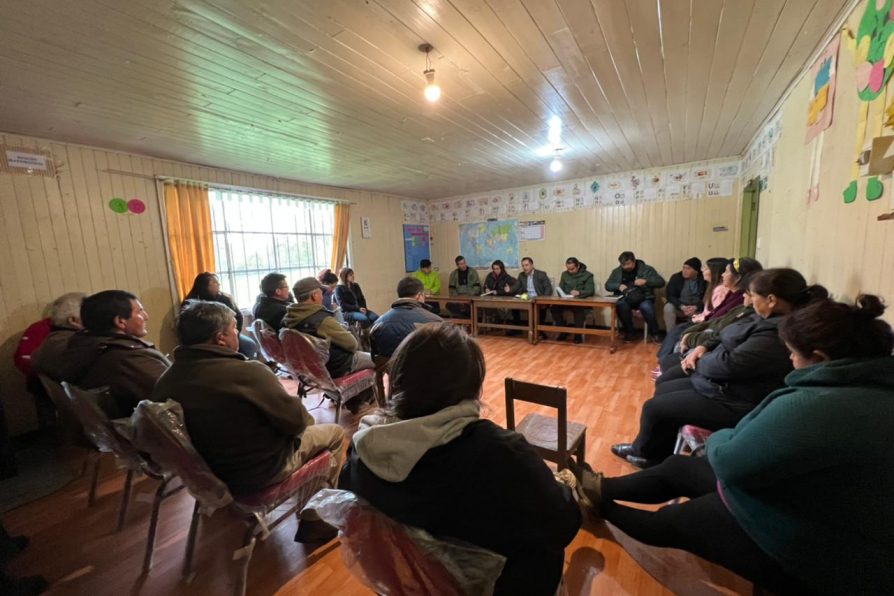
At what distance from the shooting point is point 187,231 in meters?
3.75

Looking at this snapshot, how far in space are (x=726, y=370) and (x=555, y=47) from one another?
180 cm

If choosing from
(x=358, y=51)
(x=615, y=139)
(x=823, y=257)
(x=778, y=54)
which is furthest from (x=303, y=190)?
(x=823, y=257)

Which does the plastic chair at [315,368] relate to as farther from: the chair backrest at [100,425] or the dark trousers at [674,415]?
the dark trousers at [674,415]

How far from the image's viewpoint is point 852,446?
0.83 meters

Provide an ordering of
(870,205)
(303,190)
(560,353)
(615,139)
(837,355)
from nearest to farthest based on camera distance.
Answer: (837,355)
(870,205)
(615,139)
(560,353)
(303,190)

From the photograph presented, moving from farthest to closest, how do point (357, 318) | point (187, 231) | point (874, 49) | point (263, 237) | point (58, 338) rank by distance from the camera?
point (357, 318) → point (263, 237) → point (187, 231) → point (58, 338) → point (874, 49)

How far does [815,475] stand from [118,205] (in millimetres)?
4799

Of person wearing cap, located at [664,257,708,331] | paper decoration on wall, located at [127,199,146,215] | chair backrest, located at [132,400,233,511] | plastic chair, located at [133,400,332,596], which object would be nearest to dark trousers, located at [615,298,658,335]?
person wearing cap, located at [664,257,708,331]

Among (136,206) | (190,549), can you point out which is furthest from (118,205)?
(190,549)

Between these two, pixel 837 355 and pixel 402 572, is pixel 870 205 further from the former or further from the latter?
pixel 402 572

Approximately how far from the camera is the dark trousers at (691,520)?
1.03 m

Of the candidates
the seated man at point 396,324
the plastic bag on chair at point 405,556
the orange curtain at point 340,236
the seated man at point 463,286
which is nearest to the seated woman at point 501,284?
the seated man at point 463,286

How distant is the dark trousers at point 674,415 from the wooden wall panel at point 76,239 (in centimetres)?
436

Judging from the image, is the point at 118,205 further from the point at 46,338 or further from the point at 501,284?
the point at 501,284
